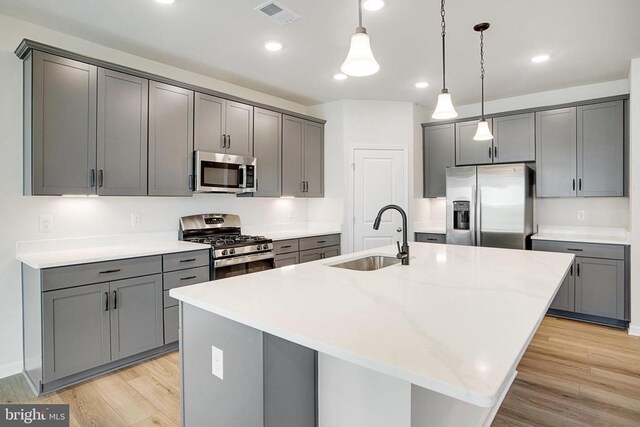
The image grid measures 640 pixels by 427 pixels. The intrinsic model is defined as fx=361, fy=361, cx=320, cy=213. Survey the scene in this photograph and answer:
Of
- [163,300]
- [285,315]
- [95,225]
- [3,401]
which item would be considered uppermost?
[95,225]

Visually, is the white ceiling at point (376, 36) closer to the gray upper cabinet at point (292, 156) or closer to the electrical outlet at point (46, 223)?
the gray upper cabinet at point (292, 156)

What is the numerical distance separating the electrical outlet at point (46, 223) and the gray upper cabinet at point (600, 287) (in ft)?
16.2

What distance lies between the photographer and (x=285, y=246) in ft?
13.2

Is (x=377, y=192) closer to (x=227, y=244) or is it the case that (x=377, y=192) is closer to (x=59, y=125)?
(x=227, y=244)

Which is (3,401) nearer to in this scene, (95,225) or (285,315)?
(95,225)

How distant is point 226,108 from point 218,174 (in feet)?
2.29

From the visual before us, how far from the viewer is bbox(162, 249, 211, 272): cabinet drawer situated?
296 centimetres

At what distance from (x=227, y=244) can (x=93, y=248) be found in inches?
42.8

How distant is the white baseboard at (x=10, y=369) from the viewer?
2.61m

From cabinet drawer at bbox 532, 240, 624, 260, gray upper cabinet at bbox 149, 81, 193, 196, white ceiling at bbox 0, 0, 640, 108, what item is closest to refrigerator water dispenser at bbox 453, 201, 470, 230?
cabinet drawer at bbox 532, 240, 624, 260

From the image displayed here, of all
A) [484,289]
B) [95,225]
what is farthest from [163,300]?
[484,289]

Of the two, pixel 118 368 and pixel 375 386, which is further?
pixel 118 368

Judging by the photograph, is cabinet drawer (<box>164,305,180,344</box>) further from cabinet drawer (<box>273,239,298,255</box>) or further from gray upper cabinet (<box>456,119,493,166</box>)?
gray upper cabinet (<box>456,119,493,166</box>)

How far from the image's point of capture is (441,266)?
6.86 feet
